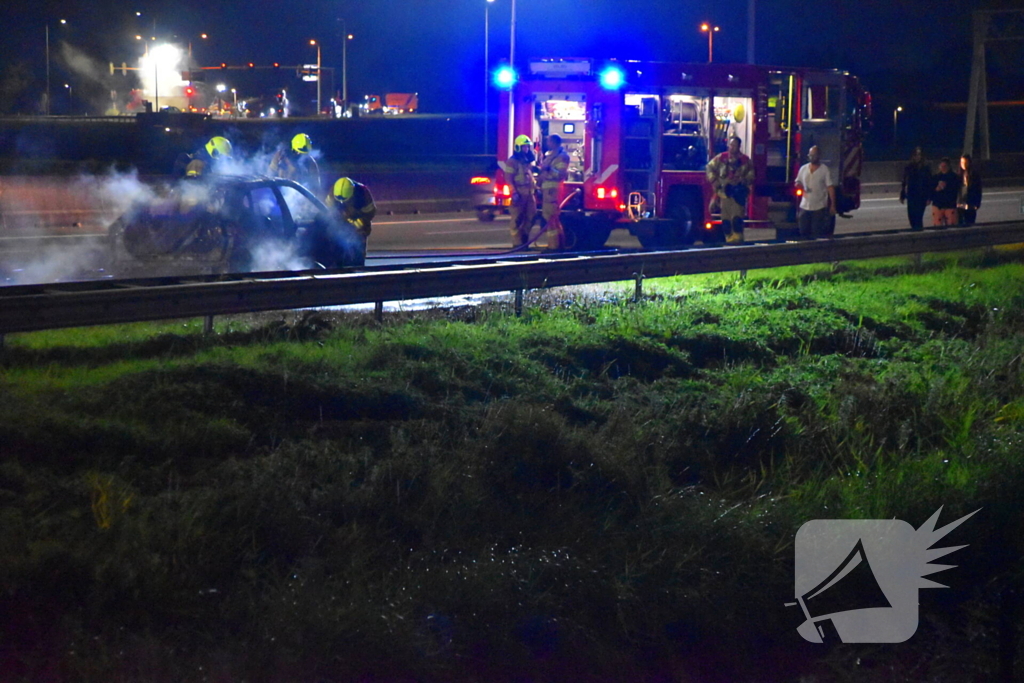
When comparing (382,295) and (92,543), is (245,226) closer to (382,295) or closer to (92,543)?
(382,295)

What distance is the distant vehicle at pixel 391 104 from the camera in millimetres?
100338

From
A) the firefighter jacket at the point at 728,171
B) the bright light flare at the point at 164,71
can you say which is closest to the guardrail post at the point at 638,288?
Result: the firefighter jacket at the point at 728,171

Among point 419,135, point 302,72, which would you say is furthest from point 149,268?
point 302,72

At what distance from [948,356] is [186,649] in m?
7.99

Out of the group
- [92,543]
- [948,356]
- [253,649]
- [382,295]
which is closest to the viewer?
[253,649]

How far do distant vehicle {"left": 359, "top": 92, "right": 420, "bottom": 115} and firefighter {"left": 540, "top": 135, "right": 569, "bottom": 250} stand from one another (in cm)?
8613

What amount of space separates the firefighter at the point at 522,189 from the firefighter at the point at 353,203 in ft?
12.8

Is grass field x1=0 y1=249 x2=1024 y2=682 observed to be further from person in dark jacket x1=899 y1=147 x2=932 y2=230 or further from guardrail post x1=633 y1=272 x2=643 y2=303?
person in dark jacket x1=899 y1=147 x2=932 y2=230

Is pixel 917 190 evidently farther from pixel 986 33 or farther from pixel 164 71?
pixel 164 71

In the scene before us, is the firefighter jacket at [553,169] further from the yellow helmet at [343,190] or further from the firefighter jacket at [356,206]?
the yellow helmet at [343,190]

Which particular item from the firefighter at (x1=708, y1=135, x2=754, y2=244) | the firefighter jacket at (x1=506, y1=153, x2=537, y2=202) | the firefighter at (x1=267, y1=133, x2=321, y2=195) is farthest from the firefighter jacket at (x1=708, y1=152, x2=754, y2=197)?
the firefighter at (x1=267, y1=133, x2=321, y2=195)

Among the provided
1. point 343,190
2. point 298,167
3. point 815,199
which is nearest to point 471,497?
point 343,190

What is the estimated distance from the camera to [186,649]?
13.6 ft

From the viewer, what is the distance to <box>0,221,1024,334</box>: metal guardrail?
7637 millimetres
